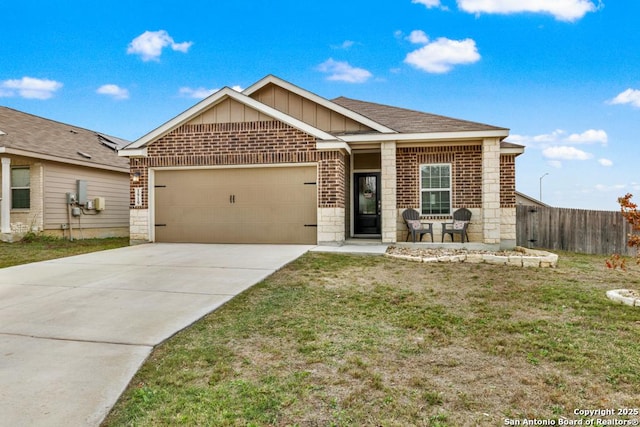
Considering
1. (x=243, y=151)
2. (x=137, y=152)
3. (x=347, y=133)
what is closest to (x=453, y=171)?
(x=347, y=133)

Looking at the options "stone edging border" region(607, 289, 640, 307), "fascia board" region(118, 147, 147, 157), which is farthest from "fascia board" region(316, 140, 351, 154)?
"stone edging border" region(607, 289, 640, 307)

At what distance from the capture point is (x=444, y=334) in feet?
13.0

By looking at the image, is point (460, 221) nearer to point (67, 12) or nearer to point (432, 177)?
point (432, 177)

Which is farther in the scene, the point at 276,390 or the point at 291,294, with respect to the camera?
the point at 291,294

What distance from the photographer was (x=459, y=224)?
11.0 meters

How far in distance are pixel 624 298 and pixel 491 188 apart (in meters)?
5.75

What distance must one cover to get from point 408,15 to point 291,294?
12.1m

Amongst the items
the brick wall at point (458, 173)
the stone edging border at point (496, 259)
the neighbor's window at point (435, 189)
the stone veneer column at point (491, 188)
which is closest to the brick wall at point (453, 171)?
the brick wall at point (458, 173)

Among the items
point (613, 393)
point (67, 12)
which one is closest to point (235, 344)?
point (613, 393)

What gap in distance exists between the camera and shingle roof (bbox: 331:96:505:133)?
435 inches

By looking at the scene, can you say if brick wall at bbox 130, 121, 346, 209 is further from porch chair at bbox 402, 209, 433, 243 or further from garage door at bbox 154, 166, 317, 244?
porch chair at bbox 402, 209, 433, 243

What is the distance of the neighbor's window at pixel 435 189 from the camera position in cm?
1131

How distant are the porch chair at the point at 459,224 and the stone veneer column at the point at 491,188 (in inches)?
19.6

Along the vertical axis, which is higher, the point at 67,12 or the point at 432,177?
the point at 67,12
